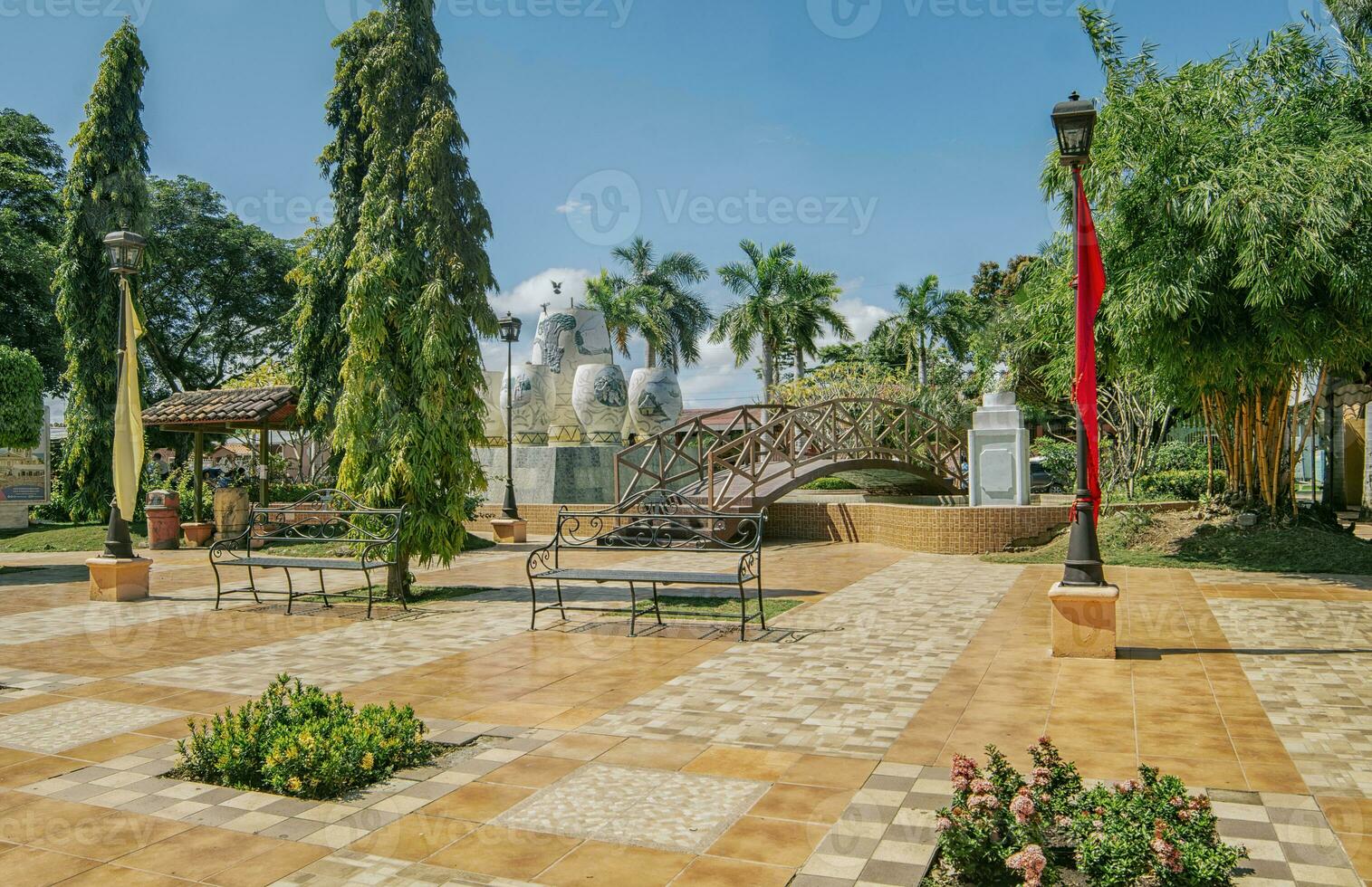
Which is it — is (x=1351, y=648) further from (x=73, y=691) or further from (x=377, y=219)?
(x=377, y=219)

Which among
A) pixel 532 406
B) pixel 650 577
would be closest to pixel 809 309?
pixel 532 406

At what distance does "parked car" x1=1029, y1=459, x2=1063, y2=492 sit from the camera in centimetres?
2640

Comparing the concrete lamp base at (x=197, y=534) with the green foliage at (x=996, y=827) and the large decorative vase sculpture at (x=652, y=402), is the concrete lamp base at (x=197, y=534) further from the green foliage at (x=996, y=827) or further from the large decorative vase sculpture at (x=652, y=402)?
the green foliage at (x=996, y=827)

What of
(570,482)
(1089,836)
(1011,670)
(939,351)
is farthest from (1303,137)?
(939,351)

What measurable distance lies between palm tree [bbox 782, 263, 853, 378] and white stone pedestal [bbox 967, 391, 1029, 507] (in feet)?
65.8

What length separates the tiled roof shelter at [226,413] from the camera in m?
17.5

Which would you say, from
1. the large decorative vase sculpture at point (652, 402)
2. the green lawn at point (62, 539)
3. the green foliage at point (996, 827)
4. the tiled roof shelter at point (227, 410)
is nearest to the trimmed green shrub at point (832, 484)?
the large decorative vase sculpture at point (652, 402)

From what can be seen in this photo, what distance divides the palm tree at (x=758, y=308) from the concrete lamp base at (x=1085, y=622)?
28.1 metres

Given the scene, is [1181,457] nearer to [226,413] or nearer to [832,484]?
[832,484]

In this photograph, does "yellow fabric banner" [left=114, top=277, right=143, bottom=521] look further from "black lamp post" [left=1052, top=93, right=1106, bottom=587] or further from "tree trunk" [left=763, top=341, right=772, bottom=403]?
"tree trunk" [left=763, top=341, right=772, bottom=403]

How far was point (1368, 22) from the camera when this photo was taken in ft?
65.2

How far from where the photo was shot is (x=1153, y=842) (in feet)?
9.73

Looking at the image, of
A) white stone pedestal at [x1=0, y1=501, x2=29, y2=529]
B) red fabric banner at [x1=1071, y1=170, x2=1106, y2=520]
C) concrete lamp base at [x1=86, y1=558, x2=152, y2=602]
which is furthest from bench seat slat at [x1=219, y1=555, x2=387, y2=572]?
white stone pedestal at [x1=0, y1=501, x2=29, y2=529]

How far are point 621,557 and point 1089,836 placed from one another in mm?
12128
